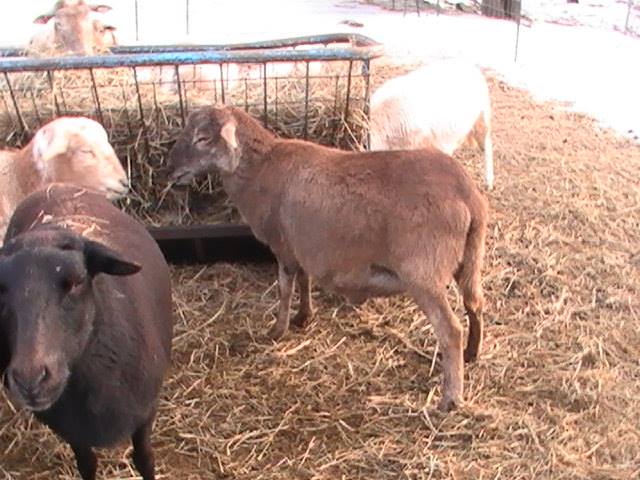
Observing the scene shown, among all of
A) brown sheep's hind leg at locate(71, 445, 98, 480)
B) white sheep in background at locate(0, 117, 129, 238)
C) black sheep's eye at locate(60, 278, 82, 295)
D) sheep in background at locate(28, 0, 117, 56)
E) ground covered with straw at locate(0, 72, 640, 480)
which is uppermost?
sheep in background at locate(28, 0, 117, 56)

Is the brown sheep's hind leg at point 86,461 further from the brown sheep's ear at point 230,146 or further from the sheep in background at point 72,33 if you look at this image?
the sheep in background at point 72,33

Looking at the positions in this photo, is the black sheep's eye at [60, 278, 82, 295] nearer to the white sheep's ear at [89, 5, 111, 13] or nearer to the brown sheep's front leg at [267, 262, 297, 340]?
the brown sheep's front leg at [267, 262, 297, 340]

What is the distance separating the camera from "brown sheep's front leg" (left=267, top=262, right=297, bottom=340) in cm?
452

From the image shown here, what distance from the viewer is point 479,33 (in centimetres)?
1301

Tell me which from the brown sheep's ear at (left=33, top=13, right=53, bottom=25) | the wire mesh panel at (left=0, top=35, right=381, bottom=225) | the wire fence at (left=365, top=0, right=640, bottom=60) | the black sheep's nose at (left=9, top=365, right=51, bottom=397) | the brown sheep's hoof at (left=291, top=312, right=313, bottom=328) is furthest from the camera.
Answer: the wire fence at (left=365, top=0, right=640, bottom=60)

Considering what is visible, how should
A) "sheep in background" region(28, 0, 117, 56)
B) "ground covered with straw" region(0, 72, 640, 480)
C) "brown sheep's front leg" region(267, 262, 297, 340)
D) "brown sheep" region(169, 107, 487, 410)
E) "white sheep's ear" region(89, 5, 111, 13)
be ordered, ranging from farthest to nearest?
"white sheep's ear" region(89, 5, 111, 13), "sheep in background" region(28, 0, 117, 56), "brown sheep's front leg" region(267, 262, 297, 340), "brown sheep" region(169, 107, 487, 410), "ground covered with straw" region(0, 72, 640, 480)

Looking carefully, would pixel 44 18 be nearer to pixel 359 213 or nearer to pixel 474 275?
pixel 359 213

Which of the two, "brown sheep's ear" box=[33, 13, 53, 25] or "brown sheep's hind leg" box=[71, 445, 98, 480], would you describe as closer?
"brown sheep's hind leg" box=[71, 445, 98, 480]

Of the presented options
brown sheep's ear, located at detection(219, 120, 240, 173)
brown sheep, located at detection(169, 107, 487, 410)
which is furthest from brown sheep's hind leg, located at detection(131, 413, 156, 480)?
brown sheep's ear, located at detection(219, 120, 240, 173)

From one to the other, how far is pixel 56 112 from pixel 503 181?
12.1 ft

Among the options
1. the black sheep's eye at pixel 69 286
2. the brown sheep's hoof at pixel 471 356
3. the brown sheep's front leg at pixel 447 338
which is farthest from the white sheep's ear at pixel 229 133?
the black sheep's eye at pixel 69 286

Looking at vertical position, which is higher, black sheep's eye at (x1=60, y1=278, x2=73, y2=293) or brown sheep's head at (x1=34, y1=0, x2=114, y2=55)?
brown sheep's head at (x1=34, y1=0, x2=114, y2=55)

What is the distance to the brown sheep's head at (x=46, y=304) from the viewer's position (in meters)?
2.40

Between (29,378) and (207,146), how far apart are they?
2.29 metres
